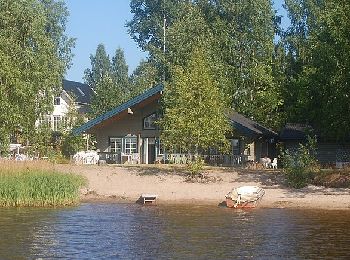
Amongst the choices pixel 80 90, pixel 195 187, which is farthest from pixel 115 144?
pixel 80 90

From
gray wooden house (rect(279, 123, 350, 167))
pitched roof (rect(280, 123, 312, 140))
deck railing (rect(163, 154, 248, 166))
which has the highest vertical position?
pitched roof (rect(280, 123, 312, 140))

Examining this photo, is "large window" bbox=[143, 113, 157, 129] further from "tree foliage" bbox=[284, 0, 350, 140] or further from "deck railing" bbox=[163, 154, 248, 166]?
"tree foliage" bbox=[284, 0, 350, 140]

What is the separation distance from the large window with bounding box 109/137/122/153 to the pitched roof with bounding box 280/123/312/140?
11.3m

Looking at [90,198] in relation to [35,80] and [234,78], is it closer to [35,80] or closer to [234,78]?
[35,80]

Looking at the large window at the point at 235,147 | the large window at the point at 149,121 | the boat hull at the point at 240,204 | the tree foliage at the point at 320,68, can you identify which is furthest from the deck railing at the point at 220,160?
the boat hull at the point at 240,204

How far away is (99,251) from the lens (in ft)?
53.2

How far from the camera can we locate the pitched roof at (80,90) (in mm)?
77875

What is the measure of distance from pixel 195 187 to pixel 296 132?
45.9ft

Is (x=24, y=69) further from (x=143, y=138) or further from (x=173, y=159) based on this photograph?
(x=173, y=159)

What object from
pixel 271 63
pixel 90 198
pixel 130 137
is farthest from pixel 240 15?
pixel 90 198

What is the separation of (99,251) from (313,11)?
4061 cm

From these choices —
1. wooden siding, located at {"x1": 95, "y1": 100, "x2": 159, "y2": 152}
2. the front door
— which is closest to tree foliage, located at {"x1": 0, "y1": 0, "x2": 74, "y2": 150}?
wooden siding, located at {"x1": 95, "y1": 100, "x2": 159, "y2": 152}

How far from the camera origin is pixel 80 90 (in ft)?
271

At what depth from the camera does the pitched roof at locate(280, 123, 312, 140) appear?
42781mm
